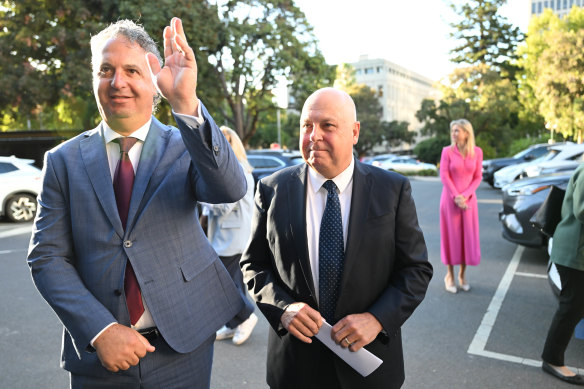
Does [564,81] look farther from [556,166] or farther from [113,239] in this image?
[113,239]

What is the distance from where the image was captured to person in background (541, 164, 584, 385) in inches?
129

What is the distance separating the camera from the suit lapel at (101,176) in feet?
5.62

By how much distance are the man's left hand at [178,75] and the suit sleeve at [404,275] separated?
41.6 inches

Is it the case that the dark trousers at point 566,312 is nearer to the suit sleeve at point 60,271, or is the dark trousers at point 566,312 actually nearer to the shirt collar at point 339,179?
the shirt collar at point 339,179

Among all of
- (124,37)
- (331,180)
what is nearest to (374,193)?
(331,180)

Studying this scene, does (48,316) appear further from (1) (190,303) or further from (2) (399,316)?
(2) (399,316)

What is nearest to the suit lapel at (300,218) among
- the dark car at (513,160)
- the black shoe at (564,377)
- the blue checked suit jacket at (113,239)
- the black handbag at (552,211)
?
the blue checked suit jacket at (113,239)

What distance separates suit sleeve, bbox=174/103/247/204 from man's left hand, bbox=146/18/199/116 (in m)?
0.05

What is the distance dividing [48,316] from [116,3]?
15.4 m

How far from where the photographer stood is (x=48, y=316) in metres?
5.07

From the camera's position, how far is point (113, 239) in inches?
67.7

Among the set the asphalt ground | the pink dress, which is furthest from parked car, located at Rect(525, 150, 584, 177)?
the pink dress

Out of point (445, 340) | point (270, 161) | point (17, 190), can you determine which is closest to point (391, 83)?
point (270, 161)

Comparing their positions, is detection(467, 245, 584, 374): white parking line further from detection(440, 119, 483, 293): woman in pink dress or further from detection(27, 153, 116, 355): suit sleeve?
detection(27, 153, 116, 355): suit sleeve
